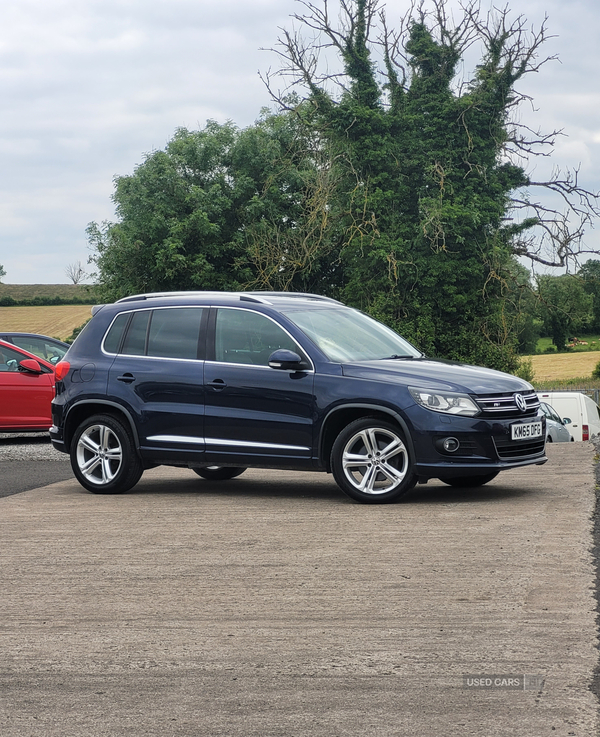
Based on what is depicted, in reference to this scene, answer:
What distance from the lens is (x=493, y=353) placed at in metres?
43.8

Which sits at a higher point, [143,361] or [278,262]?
[278,262]

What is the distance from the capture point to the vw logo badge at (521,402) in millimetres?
9445

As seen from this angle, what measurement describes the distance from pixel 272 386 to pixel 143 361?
149 centimetres

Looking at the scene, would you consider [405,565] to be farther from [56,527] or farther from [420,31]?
[420,31]

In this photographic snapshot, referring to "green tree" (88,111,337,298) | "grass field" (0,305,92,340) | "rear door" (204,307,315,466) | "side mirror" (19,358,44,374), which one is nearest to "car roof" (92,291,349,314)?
"rear door" (204,307,315,466)

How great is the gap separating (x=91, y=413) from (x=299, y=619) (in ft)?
19.4

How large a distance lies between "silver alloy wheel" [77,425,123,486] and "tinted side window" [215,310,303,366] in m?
1.41

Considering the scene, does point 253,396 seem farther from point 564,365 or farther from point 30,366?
point 564,365

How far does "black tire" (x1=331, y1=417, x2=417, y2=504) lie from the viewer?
9.31m

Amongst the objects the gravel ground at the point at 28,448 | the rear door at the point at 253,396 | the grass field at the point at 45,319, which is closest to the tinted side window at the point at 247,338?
the rear door at the point at 253,396

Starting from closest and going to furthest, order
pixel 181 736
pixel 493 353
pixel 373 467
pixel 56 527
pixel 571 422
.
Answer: pixel 181 736 → pixel 56 527 → pixel 373 467 → pixel 571 422 → pixel 493 353

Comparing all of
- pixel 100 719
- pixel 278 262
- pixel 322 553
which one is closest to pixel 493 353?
pixel 278 262

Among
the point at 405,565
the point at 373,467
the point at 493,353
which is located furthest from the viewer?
the point at 493,353

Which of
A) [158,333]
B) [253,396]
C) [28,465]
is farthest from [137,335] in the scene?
[28,465]
